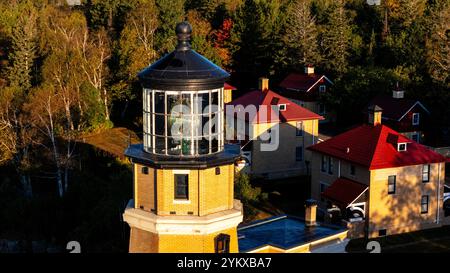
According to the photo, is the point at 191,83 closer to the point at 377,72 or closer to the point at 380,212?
the point at 380,212

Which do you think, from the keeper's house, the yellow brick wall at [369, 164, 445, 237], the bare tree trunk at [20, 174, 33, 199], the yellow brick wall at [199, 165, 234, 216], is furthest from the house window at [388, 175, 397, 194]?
the yellow brick wall at [199, 165, 234, 216]

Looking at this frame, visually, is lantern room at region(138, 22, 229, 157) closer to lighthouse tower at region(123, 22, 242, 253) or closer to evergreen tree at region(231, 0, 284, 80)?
lighthouse tower at region(123, 22, 242, 253)

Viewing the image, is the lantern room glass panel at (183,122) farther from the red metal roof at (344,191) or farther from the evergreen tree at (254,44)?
the evergreen tree at (254,44)

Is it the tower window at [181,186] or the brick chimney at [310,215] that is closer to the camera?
the tower window at [181,186]

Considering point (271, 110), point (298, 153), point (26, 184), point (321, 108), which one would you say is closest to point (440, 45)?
point (321, 108)

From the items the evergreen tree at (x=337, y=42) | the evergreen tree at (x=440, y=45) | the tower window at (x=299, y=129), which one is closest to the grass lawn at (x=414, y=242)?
the tower window at (x=299, y=129)
